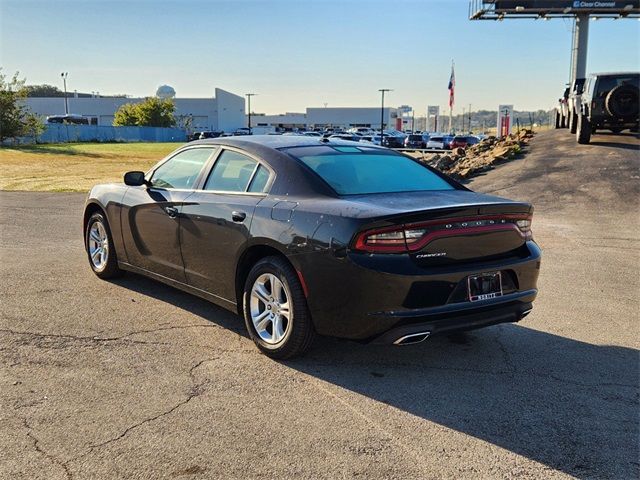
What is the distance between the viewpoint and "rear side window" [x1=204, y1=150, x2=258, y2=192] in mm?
4867

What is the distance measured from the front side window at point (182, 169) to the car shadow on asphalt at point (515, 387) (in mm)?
1228

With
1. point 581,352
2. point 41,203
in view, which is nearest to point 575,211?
point 581,352

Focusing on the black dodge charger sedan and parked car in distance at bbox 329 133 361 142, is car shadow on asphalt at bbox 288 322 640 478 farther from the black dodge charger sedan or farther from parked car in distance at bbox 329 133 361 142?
parked car in distance at bbox 329 133 361 142

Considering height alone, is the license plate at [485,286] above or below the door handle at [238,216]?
below

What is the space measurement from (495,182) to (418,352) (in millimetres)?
11729

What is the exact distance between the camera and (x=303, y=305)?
4.11m

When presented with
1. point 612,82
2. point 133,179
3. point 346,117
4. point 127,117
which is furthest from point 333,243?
point 346,117

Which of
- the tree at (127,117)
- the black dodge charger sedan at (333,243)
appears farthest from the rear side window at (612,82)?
the tree at (127,117)

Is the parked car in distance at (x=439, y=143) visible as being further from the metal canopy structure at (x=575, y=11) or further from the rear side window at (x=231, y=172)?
the rear side window at (x=231, y=172)

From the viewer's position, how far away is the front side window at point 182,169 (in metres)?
5.38

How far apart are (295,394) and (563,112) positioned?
2438 centimetres

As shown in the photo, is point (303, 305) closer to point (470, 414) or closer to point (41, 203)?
point (470, 414)

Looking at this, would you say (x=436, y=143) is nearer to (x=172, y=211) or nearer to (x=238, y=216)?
(x=172, y=211)

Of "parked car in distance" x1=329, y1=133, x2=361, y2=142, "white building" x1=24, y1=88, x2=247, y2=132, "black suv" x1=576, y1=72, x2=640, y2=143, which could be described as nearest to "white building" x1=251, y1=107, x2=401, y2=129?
"white building" x1=24, y1=88, x2=247, y2=132
